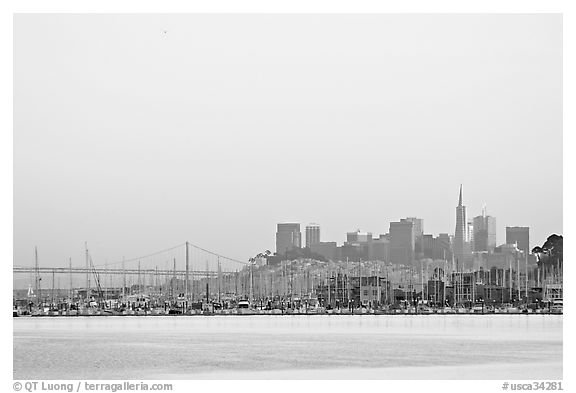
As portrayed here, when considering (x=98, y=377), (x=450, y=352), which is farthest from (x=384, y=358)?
(x=98, y=377)

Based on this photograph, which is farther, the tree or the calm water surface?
the tree

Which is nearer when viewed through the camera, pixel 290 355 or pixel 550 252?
pixel 290 355

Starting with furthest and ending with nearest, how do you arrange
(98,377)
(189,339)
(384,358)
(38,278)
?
(38,278), (189,339), (384,358), (98,377)

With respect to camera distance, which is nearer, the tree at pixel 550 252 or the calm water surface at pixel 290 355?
the calm water surface at pixel 290 355

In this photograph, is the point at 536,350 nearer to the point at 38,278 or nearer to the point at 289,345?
the point at 289,345
